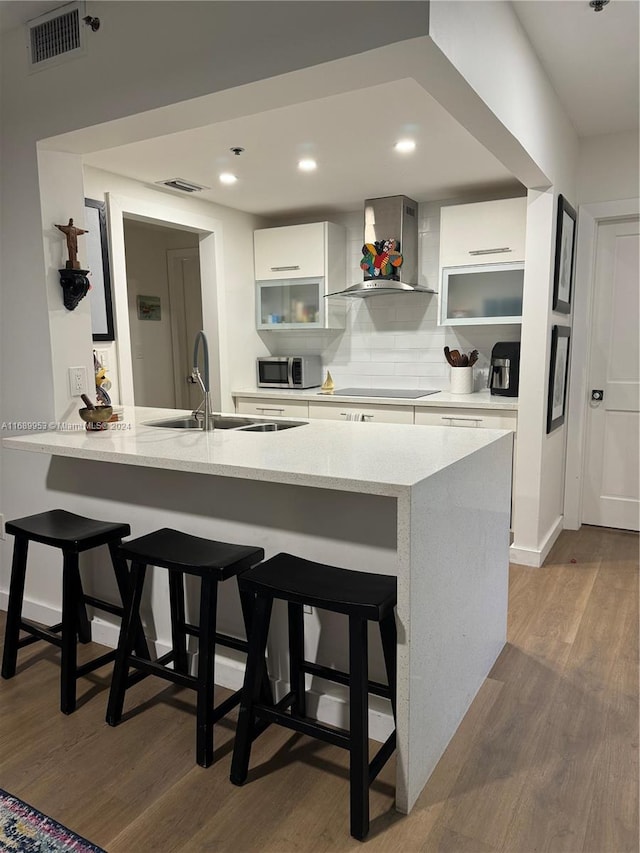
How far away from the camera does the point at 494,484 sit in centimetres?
220

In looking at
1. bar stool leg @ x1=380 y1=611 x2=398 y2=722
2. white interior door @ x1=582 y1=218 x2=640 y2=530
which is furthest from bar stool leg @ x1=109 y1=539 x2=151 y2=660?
white interior door @ x1=582 y1=218 x2=640 y2=530

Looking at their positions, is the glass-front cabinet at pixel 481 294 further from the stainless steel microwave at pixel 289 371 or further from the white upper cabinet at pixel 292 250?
the stainless steel microwave at pixel 289 371

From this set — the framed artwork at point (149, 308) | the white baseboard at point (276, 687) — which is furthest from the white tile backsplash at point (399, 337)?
the white baseboard at point (276, 687)

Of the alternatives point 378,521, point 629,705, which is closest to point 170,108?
point 378,521

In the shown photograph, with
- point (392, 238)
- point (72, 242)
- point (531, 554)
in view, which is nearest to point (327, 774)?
point (531, 554)

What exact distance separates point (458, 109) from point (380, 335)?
2.78 m

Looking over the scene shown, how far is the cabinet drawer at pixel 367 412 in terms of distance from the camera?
13.4 ft

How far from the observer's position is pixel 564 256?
11.6 ft

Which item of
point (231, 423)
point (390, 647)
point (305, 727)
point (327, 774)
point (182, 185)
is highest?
point (182, 185)

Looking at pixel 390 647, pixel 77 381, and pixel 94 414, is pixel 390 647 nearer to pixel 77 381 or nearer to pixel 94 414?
pixel 94 414

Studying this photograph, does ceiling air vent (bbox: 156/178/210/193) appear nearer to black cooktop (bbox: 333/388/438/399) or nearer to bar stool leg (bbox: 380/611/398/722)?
black cooktop (bbox: 333/388/438/399)

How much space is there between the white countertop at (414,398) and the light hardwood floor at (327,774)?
166 centimetres

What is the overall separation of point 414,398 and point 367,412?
347 millimetres

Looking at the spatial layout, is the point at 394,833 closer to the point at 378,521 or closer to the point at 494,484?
the point at 378,521
